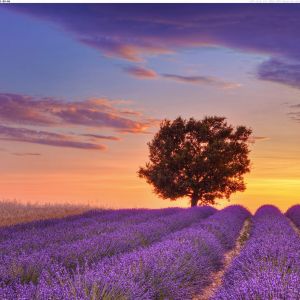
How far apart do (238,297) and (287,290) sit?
445 mm

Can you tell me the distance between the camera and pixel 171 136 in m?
23.8

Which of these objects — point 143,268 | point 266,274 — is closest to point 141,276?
point 143,268

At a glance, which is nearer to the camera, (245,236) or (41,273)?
(41,273)

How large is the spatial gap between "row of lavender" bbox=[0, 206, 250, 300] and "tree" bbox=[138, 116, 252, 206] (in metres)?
13.8

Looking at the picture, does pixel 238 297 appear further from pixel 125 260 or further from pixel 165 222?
pixel 165 222

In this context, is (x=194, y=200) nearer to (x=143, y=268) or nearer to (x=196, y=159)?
(x=196, y=159)

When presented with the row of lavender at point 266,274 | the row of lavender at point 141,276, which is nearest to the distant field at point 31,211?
the row of lavender at point 141,276

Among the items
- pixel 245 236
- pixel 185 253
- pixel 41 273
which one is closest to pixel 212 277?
pixel 185 253

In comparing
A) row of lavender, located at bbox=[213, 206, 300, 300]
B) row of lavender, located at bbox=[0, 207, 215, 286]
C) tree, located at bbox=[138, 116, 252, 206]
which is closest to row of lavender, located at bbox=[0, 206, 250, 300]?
row of lavender, located at bbox=[0, 207, 215, 286]

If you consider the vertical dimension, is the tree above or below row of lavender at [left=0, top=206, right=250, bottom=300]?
above

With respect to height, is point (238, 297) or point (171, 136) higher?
point (171, 136)

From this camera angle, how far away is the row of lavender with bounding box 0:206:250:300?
445 centimetres

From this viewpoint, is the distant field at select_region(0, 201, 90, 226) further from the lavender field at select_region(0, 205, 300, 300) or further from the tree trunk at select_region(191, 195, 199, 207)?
the lavender field at select_region(0, 205, 300, 300)

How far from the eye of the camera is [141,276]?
543cm
